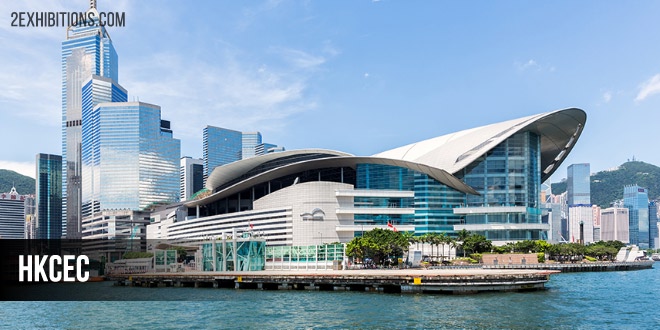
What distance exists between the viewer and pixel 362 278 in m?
74.3

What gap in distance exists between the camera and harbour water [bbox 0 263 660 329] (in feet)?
164

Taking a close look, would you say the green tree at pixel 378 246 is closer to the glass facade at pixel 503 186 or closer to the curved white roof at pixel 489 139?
the curved white roof at pixel 489 139

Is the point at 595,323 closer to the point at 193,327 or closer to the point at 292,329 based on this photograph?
the point at 292,329

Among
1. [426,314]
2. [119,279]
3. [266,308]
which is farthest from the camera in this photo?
[119,279]

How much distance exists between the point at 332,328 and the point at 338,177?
347 feet

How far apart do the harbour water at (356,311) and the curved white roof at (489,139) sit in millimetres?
67128

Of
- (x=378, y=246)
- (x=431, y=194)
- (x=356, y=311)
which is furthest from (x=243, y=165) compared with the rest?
(x=356, y=311)

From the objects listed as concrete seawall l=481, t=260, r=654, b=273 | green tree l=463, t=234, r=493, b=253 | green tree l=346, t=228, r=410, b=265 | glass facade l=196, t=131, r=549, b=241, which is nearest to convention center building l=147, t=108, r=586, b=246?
glass facade l=196, t=131, r=549, b=241

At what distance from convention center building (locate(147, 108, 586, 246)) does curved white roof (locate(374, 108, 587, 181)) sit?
0.30 meters

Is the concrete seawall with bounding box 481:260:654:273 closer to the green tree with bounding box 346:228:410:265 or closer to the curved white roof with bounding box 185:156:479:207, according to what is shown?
the green tree with bounding box 346:228:410:265

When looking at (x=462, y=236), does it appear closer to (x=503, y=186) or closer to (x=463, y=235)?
(x=463, y=235)

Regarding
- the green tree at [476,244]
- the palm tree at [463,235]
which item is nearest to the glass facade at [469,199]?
the palm tree at [463,235]

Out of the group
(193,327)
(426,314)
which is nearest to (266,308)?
(193,327)

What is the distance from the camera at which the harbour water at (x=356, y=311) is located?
49.9 metres
